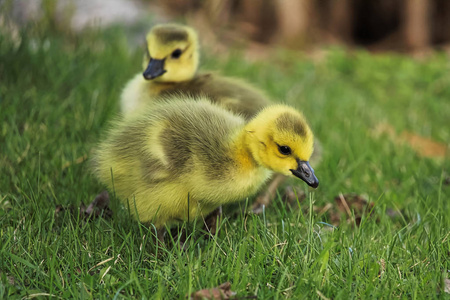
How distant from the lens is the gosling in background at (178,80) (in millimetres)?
3322

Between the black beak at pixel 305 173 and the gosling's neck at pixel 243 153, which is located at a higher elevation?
the gosling's neck at pixel 243 153

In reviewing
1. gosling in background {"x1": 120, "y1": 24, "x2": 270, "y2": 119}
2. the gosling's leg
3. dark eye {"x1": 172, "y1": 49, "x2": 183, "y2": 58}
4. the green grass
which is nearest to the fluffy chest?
the green grass

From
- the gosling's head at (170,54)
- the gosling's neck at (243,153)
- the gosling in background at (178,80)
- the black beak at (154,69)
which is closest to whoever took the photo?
the gosling's neck at (243,153)

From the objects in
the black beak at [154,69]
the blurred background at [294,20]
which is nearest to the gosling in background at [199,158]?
the black beak at [154,69]

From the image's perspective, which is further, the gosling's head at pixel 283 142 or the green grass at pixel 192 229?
the gosling's head at pixel 283 142

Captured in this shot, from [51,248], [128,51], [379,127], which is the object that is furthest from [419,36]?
[51,248]

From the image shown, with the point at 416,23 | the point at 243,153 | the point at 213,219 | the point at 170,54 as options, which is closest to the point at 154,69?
the point at 170,54

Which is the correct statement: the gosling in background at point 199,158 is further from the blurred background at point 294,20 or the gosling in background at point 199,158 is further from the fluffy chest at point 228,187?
the blurred background at point 294,20

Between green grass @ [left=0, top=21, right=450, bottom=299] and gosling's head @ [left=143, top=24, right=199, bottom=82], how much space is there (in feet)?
2.10

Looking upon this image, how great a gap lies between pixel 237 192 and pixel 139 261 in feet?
1.65

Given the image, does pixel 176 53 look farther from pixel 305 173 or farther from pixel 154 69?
pixel 305 173

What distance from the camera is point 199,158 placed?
259cm

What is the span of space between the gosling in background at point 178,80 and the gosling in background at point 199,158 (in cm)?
55

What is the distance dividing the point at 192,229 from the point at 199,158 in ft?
1.53
